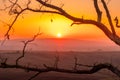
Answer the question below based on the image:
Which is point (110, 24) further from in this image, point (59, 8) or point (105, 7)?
point (59, 8)

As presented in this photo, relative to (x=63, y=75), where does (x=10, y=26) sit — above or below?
above

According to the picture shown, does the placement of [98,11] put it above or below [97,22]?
above

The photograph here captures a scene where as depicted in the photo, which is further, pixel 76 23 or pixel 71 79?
pixel 71 79

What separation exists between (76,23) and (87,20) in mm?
288

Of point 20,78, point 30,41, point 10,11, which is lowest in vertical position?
point 20,78

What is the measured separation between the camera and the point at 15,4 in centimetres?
1116

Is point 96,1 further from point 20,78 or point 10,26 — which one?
point 20,78

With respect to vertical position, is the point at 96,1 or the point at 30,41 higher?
the point at 96,1

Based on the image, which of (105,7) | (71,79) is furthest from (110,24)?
(71,79)

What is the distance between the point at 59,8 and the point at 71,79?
28.3 meters

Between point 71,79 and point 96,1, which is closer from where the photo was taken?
point 96,1

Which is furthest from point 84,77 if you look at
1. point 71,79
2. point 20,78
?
point 20,78

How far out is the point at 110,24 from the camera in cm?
1084

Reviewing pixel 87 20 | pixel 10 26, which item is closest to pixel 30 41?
pixel 10 26
